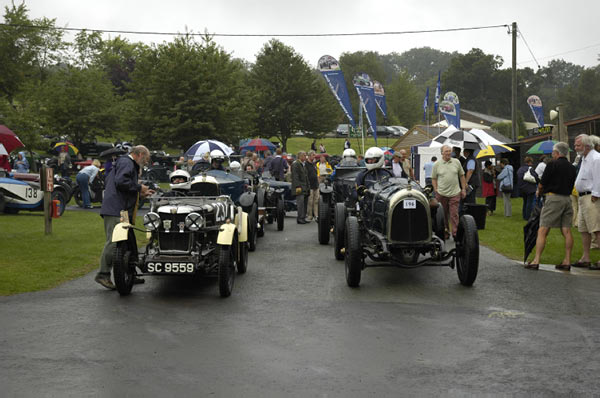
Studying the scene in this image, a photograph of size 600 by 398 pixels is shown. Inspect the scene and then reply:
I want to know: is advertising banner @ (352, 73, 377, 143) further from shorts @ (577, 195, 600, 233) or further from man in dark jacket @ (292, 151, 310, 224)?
shorts @ (577, 195, 600, 233)

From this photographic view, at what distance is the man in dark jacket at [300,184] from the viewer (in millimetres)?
18562

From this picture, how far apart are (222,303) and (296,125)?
56452 millimetres

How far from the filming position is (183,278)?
10312 mm

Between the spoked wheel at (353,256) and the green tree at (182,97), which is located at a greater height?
the green tree at (182,97)

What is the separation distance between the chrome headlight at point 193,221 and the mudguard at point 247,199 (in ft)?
15.9

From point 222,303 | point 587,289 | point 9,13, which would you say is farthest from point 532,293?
point 9,13

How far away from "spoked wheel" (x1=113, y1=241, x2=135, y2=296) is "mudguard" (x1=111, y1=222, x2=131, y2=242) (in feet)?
0.22

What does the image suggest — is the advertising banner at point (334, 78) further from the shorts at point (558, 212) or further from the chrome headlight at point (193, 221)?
the chrome headlight at point (193, 221)

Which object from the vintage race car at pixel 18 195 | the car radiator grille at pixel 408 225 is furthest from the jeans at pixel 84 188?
the car radiator grille at pixel 408 225

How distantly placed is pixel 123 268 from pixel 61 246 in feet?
18.1

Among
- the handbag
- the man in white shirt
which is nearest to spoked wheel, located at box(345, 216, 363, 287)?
the man in white shirt

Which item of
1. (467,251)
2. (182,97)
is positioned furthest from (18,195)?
(182,97)

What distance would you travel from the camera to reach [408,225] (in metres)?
9.72

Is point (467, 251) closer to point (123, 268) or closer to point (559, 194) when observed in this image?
point (559, 194)
